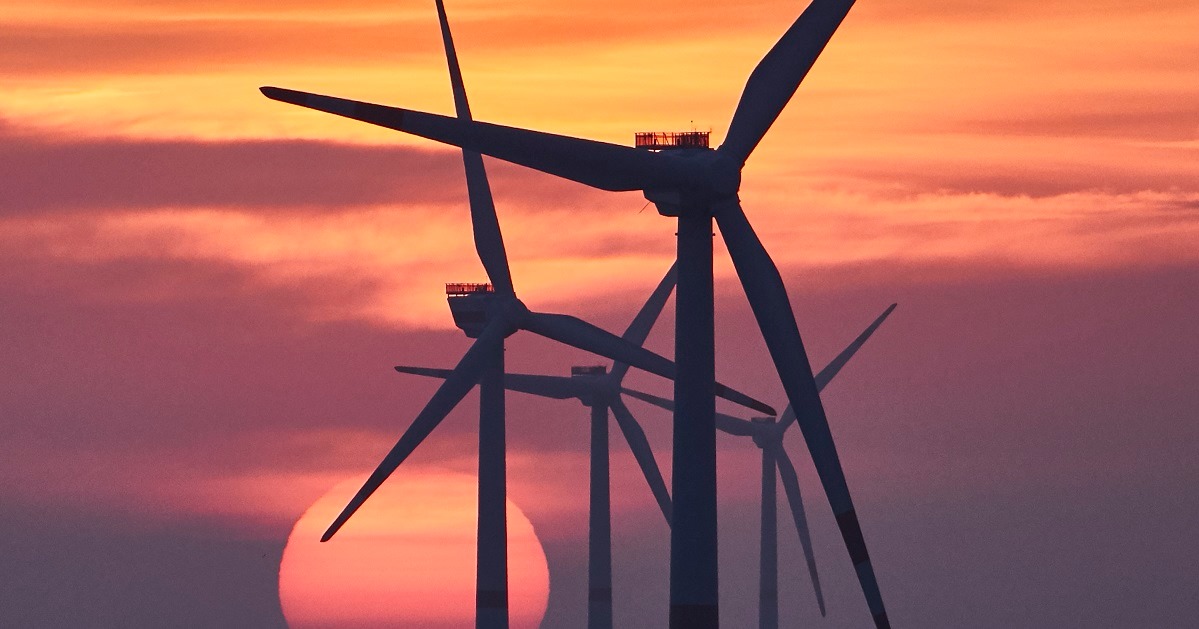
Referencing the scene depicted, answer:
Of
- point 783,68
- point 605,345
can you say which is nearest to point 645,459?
point 605,345

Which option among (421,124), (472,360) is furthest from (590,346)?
(421,124)

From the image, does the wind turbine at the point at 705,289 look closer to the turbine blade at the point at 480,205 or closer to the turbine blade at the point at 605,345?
the turbine blade at the point at 605,345

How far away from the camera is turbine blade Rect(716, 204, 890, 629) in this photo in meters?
122

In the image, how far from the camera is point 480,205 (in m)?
168

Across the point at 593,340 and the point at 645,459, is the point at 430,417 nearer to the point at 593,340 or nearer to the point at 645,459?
the point at 593,340

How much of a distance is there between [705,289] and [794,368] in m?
5.29

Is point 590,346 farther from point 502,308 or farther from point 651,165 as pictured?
point 651,165

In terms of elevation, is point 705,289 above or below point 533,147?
below

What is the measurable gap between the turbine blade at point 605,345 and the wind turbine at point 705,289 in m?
12.6

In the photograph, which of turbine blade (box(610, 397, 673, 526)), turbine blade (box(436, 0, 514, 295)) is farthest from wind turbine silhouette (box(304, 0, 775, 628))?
turbine blade (box(610, 397, 673, 526))

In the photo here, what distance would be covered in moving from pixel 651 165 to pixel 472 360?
39377 millimetres

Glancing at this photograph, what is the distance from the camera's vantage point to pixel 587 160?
122 m

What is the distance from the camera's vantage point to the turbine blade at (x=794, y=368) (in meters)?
122

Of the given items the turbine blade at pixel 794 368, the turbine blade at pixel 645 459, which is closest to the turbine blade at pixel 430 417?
the turbine blade at pixel 645 459
